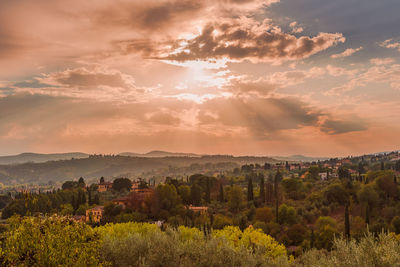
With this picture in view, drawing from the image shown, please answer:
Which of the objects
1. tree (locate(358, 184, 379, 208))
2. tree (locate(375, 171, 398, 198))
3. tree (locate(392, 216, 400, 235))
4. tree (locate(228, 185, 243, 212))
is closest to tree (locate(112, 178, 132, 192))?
tree (locate(228, 185, 243, 212))

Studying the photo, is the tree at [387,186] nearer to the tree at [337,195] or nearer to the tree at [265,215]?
the tree at [337,195]

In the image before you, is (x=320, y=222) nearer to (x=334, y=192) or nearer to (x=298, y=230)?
(x=298, y=230)

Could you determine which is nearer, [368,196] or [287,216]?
[287,216]

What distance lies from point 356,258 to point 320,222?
59.0 m

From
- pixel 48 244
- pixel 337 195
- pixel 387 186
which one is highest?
pixel 48 244

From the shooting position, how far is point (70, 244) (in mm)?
22203

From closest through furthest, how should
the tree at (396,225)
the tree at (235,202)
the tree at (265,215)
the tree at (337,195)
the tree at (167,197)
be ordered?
the tree at (396,225) < the tree at (265,215) < the tree at (167,197) < the tree at (337,195) < the tree at (235,202)

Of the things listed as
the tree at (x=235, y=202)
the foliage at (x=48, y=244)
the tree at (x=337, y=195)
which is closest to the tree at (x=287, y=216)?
the tree at (x=235, y=202)

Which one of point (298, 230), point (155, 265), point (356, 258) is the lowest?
point (298, 230)

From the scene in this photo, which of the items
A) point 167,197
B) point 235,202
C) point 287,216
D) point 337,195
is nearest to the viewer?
point 287,216

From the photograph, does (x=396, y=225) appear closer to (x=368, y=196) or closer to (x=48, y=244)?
(x=368, y=196)

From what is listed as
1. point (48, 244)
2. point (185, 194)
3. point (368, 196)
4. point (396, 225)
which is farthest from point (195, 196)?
point (48, 244)

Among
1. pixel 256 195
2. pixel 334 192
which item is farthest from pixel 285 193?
pixel 334 192

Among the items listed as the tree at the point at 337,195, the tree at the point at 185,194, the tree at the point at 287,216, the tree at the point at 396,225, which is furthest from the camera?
the tree at the point at 185,194
